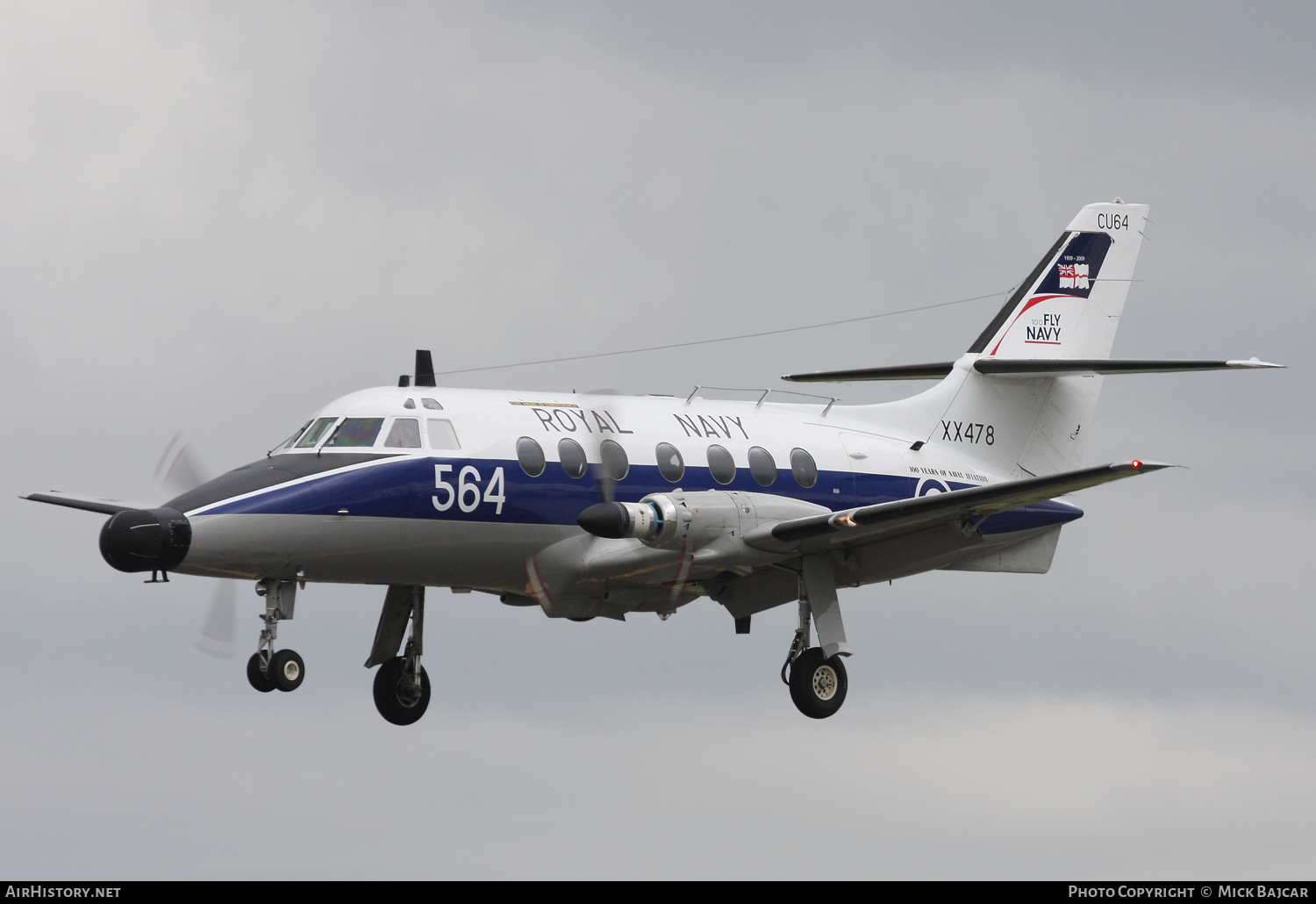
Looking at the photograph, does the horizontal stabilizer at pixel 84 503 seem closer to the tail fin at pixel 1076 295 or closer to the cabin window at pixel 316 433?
the cabin window at pixel 316 433

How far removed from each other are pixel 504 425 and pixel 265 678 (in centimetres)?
417

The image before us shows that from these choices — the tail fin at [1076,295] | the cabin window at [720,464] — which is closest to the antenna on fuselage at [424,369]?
the cabin window at [720,464]

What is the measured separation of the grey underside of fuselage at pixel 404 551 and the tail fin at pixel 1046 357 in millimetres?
3092

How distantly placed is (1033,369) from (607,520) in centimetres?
902

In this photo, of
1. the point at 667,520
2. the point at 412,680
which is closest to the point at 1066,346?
the point at 667,520

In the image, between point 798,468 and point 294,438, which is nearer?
point 294,438

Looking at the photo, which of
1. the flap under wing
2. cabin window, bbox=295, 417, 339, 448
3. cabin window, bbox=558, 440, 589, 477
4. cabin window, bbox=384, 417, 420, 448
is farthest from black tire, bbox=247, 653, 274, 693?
the flap under wing

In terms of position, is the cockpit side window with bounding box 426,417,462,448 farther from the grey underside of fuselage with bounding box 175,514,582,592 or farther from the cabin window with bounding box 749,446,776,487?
the cabin window with bounding box 749,446,776,487

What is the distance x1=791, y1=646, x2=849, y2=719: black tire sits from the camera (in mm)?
22750

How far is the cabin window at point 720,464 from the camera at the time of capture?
76.1ft

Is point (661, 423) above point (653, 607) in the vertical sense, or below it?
above

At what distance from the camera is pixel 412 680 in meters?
24.2

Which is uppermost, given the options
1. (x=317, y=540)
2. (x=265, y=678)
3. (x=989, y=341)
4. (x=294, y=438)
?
(x=989, y=341)

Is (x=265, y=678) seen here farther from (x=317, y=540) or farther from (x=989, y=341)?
(x=989, y=341)
